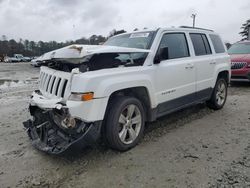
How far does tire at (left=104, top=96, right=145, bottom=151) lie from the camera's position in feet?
12.4

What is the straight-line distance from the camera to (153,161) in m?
3.71

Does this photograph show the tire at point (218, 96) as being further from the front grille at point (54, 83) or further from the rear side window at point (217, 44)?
the front grille at point (54, 83)

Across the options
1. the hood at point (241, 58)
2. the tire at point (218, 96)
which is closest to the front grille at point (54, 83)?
the tire at point (218, 96)

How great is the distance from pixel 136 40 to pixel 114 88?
1560 millimetres

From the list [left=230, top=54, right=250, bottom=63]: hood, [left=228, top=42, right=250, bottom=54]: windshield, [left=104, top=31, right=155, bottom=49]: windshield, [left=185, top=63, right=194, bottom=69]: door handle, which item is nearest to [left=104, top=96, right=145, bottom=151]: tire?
[left=104, top=31, right=155, bottom=49]: windshield

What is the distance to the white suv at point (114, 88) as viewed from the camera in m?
3.53

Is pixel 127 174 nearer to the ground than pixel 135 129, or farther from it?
nearer to the ground

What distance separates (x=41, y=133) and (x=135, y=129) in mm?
1477

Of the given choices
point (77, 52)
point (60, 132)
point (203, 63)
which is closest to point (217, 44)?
point (203, 63)

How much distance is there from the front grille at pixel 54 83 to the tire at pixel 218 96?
12.7ft

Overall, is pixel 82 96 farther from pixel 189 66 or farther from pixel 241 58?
pixel 241 58

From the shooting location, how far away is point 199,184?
3.08 m

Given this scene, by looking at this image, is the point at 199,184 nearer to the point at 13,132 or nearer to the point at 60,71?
the point at 60,71

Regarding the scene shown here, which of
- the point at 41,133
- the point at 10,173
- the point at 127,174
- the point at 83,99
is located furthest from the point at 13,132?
the point at 127,174
